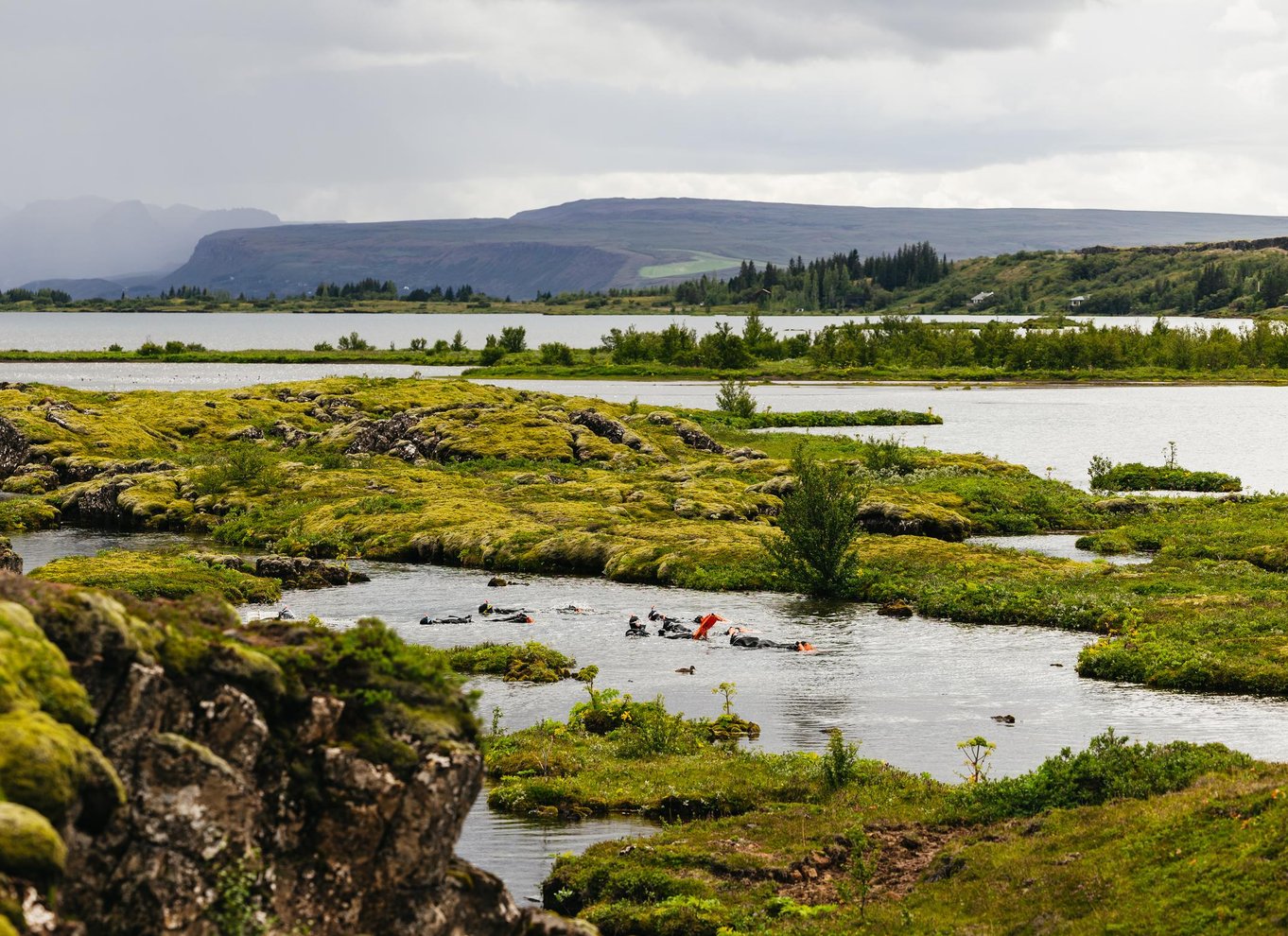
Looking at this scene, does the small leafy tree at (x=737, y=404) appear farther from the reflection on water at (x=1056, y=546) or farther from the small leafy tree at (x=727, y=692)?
the small leafy tree at (x=727, y=692)

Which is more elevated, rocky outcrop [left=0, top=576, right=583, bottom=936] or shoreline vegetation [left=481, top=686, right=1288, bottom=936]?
rocky outcrop [left=0, top=576, right=583, bottom=936]

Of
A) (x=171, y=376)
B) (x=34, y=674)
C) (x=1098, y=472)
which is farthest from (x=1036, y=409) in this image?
(x=34, y=674)

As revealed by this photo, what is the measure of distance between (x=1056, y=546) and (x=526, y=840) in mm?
44043

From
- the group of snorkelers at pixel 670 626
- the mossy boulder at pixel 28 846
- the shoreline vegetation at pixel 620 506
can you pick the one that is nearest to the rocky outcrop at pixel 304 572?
the shoreline vegetation at pixel 620 506

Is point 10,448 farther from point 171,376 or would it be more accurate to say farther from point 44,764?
point 171,376

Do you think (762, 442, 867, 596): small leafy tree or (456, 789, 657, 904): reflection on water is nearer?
(456, 789, 657, 904): reflection on water

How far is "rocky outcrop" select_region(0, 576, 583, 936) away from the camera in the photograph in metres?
12.8

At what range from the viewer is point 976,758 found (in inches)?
1190

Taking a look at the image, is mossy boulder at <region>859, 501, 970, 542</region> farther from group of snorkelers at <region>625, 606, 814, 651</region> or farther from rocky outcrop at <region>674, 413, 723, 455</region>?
rocky outcrop at <region>674, 413, 723, 455</region>

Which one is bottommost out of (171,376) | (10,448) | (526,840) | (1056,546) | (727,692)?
(526,840)

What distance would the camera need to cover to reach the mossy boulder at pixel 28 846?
10.9 m

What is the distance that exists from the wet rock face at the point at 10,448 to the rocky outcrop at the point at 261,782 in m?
85.1

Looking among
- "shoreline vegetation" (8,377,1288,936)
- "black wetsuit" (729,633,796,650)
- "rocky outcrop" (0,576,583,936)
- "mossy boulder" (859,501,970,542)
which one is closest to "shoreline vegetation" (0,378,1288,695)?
"mossy boulder" (859,501,970,542)

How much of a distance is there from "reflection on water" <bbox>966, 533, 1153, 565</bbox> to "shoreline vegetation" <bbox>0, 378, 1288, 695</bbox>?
0.94 metres
